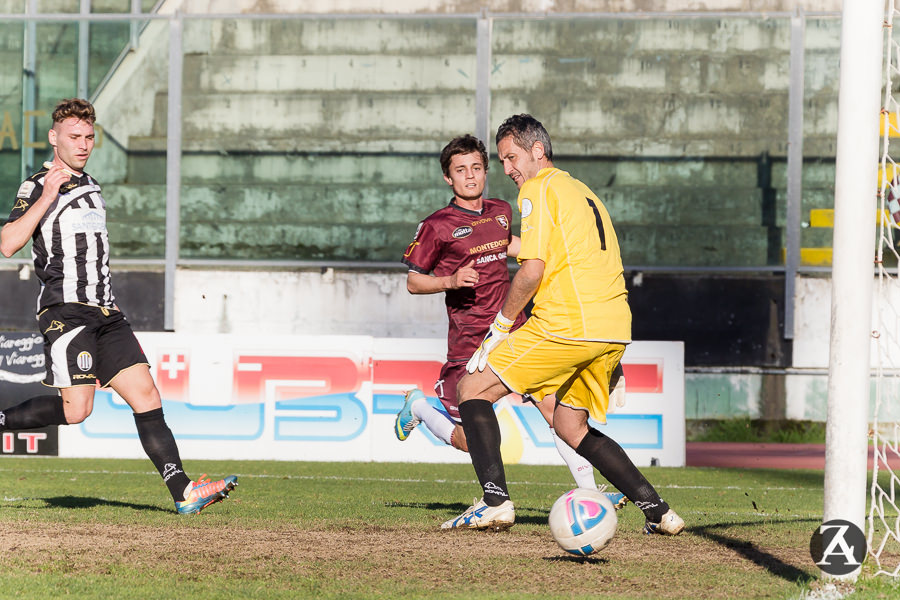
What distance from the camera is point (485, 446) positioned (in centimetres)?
591

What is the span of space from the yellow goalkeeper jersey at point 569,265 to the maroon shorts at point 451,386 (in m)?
1.59

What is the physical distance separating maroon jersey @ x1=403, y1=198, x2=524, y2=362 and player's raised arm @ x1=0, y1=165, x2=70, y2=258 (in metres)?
2.00

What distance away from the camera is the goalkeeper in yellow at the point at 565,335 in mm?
5504

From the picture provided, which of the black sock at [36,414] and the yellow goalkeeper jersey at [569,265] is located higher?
the yellow goalkeeper jersey at [569,265]

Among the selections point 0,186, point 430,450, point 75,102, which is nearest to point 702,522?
point 75,102

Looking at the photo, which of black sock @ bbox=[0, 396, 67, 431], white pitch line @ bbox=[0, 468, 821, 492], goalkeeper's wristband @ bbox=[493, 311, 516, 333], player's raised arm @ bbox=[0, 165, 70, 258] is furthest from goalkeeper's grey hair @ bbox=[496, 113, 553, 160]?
white pitch line @ bbox=[0, 468, 821, 492]

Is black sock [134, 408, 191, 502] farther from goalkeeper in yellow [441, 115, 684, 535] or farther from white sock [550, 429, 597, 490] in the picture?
white sock [550, 429, 597, 490]

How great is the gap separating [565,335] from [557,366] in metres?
0.15

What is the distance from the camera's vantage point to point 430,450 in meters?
11.5

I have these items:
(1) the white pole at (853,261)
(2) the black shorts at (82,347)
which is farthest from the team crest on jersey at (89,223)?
(1) the white pole at (853,261)

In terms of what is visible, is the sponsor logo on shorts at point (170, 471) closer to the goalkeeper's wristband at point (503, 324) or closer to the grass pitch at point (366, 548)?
the grass pitch at point (366, 548)

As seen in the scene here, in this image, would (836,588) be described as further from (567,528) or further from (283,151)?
(283,151)

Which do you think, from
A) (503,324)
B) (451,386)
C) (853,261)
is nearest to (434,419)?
(451,386)

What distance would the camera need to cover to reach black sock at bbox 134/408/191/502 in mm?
6488
